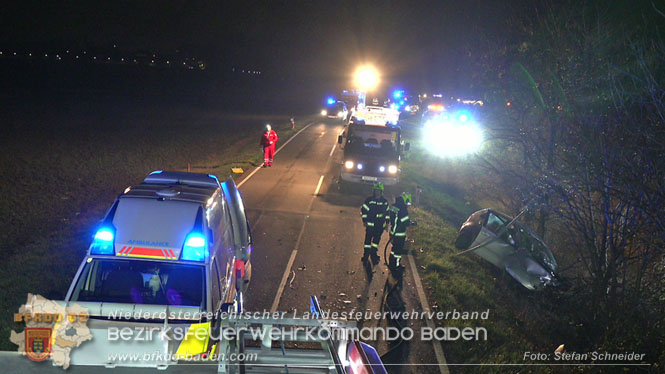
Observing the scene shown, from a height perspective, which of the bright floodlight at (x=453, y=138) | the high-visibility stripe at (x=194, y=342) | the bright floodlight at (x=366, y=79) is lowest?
the high-visibility stripe at (x=194, y=342)

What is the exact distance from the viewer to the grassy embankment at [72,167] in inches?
361

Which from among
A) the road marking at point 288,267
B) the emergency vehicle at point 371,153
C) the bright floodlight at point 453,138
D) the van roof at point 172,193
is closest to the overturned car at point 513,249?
the road marking at point 288,267

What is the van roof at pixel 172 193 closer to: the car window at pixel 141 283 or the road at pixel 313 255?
the car window at pixel 141 283

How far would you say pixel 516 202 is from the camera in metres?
15.7

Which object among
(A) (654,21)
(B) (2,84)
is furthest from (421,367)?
(B) (2,84)

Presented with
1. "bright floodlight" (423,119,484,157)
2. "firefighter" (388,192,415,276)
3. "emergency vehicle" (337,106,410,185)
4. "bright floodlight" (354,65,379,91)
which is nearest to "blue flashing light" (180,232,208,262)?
"firefighter" (388,192,415,276)

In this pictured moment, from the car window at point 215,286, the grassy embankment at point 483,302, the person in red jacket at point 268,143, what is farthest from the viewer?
the person in red jacket at point 268,143

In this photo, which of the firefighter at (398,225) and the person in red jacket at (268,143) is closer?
the firefighter at (398,225)

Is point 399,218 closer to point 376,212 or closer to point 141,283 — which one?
point 376,212

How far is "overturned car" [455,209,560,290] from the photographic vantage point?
10.1 m

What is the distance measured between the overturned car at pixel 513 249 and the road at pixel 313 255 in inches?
79.6

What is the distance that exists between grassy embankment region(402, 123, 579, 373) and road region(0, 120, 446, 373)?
0.55m

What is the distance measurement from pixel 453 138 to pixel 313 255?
21.6 m

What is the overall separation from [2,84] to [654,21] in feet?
214
